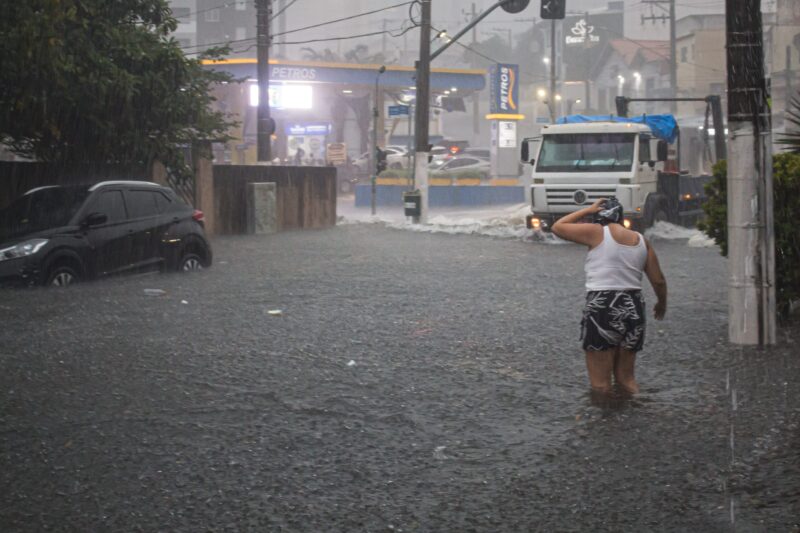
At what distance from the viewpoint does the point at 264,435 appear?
7.49 m

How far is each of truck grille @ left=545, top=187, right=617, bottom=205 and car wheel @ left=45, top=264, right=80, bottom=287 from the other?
40.4 ft

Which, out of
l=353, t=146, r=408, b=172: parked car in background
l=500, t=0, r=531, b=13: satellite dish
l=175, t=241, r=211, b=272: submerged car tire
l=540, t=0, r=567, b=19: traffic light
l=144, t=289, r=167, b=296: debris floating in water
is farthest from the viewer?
l=353, t=146, r=408, b=172: parked car in background

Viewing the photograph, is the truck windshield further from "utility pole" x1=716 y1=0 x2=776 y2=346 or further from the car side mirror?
"utility pole" x1=716 y1=0 x2=776 y2=346

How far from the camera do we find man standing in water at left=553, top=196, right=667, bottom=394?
328 inches

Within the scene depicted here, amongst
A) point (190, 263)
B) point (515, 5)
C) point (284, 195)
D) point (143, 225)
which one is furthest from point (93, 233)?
point (284, 195)

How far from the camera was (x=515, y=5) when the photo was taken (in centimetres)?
2897

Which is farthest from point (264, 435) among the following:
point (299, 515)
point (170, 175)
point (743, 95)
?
point (170, 175)

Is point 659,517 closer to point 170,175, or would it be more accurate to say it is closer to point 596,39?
point 170,175

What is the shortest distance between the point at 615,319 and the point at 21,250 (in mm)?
9620

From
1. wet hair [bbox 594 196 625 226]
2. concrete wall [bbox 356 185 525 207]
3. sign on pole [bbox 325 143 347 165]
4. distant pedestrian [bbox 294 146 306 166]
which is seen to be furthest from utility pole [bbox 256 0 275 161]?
distant pedestrian [bbox 294 146 306 166]

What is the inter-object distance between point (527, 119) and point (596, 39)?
9.82m

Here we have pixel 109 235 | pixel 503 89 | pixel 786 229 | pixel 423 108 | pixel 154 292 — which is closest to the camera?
pixel 786 229

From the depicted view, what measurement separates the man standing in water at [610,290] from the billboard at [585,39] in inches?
3713

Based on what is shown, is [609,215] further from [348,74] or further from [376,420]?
[348,74]
